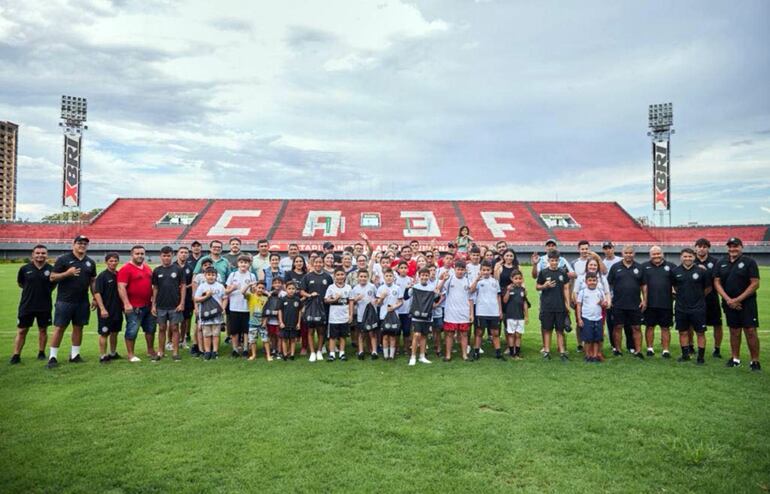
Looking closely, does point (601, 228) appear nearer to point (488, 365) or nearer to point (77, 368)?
point (488, 365)

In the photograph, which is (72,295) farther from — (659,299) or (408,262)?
(659,299)

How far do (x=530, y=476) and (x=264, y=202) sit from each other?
52042 millimetres

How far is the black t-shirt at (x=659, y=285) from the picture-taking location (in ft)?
25.6

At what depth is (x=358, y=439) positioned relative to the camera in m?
4.43

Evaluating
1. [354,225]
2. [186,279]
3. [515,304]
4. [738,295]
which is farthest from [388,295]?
[354,225]

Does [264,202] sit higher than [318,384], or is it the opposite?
[264,202]

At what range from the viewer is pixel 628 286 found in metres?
7.88

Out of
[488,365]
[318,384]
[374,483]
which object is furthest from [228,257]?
[374,483]

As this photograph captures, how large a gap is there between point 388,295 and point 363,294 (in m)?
0.44

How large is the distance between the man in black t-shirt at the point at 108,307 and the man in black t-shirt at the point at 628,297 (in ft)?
27.6

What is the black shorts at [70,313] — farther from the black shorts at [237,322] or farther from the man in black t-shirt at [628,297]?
the man in black t-shirt at [628,297]

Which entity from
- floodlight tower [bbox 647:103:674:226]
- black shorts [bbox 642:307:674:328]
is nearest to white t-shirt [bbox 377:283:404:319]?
black shorts [bbox 642:307:674:328]

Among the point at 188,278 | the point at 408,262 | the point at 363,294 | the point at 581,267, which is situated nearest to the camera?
the point at 363,294

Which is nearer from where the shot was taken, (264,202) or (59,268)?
(59,268)
